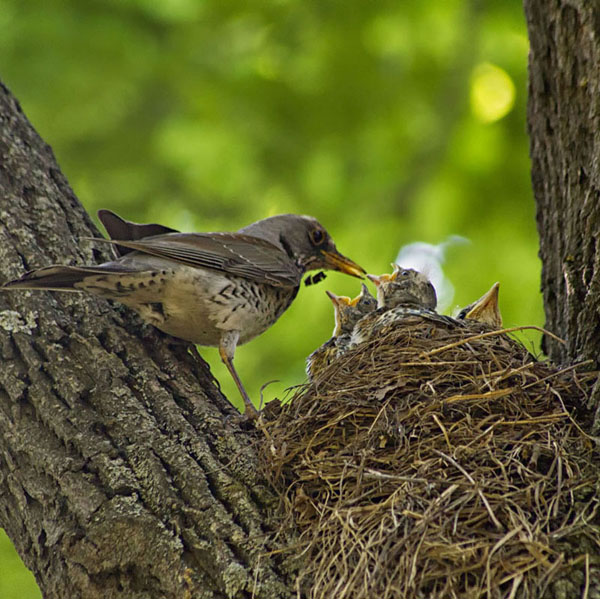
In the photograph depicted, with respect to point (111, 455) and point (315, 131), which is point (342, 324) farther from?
point (111, 455)

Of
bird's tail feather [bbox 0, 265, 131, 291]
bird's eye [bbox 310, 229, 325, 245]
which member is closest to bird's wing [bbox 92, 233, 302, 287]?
bird's tail feather [bbox 0, 265, 131, 291]

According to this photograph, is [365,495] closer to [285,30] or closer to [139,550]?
[139,550]

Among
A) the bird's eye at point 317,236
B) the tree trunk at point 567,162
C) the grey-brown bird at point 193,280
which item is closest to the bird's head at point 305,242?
the bird's eye at point 317,236

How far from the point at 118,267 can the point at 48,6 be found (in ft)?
9.89

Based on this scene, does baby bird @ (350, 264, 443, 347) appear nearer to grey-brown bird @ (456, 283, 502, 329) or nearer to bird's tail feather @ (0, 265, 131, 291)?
grey-brown bird @ (456, 283, 502, 329)

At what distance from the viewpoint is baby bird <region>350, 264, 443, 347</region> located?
4.17 m

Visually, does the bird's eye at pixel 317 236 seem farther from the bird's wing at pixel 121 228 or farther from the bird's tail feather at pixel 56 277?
the bird's tail feather at pixel 56 277

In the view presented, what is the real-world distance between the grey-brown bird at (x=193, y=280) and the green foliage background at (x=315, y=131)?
1575 millimetres

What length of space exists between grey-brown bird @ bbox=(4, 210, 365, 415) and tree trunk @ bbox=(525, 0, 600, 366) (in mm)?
1428

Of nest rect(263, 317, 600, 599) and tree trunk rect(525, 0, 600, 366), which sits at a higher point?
tree trunk rect(525, 0, 600, 366)

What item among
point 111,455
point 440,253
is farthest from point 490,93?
point 111,455

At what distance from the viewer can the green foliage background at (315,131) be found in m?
5.92

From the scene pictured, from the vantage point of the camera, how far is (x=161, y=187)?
20.5 ft

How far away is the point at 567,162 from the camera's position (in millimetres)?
3508
